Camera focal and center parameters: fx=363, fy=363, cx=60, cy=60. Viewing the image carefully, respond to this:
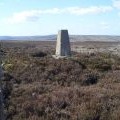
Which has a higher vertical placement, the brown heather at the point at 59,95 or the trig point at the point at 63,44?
the trig point at the point at 63,44

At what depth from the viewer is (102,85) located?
55.6 ft

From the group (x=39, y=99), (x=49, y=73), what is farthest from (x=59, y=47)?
(x=39, y=99)

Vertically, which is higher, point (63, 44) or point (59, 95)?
point (63, 44)

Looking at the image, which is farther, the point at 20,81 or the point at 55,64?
the point at 55,64

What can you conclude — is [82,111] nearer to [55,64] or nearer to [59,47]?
[55,64]

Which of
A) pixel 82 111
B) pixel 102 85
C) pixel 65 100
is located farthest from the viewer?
pixel 102 85

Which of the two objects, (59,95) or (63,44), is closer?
(59,95)

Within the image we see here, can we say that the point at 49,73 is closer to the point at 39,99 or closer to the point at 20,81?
the point at 20,81

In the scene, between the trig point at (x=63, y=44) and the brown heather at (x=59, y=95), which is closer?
the brown heather at (x=59, y=95)

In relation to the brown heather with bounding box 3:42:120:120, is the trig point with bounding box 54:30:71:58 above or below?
above

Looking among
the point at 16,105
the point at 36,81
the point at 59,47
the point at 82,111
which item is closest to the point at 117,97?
the point at 82,111

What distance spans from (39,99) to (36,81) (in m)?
4.92

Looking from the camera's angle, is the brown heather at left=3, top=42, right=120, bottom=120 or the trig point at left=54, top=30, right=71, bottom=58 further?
the trig point at left=54, top=30, right=71, bottom=58

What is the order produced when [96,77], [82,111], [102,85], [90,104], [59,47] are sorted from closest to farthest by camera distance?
[82,111] < [90,104] < [102,85] < [96,77] < [59,47]
